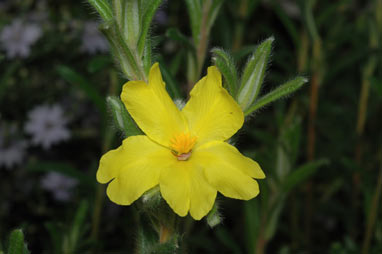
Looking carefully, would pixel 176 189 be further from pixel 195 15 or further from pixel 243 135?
pixel 243 135

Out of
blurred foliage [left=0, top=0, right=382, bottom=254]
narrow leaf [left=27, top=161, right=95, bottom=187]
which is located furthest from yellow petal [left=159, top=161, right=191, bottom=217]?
narrow leaf [left=27, top=161, right=95, bottom=187]

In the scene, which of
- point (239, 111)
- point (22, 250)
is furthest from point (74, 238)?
point (239, 111)

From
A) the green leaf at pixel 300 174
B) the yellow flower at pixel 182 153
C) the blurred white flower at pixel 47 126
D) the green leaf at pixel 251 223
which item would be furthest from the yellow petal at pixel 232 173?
the blurred white flower at pixel 47 126

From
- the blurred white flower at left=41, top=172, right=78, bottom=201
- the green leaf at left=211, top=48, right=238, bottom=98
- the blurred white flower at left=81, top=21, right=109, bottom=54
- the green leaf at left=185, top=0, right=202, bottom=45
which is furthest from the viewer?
the blurred white flower at left=81, top=21, right=109, bottom=54

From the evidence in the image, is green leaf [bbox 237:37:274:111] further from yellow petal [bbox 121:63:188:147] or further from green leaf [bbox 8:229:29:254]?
green leaf [bbox 8:229:29:254]

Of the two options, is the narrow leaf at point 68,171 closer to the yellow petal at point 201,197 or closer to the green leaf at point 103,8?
the green leaf at point 103,8

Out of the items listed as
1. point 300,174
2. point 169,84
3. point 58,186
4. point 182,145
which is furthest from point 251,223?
point 58,186
